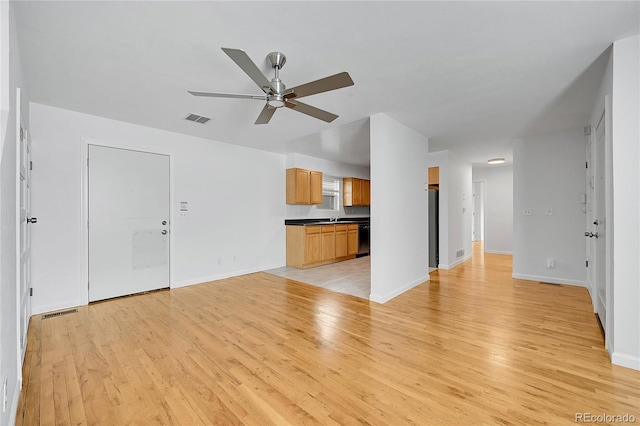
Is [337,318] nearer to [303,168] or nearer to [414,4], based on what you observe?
[414,4]

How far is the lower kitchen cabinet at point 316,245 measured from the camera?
594cm

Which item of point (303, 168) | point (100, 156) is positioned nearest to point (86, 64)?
point (100, 156)

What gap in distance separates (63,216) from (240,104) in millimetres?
2649

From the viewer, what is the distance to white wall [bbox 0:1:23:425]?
56.4 inches

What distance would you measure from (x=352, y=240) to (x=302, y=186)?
202 centimetres

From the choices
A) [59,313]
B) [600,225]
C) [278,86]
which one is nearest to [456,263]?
[600,225]

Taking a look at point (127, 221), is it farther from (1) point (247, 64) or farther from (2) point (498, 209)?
(2) point (498, 209)

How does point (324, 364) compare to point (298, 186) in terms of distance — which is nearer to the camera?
point (324, 364)

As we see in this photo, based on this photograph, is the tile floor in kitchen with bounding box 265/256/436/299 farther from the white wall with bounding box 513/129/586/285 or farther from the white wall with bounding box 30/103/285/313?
the white wall with bounding box 513/129/586/285

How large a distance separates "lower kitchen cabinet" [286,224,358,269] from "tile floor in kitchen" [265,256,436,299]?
0.16 m

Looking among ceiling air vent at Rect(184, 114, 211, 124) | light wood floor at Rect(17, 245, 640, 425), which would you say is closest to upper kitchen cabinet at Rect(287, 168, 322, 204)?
ceiling air vent at Rect(184, 114, 211, 124)

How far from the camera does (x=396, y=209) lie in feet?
13.0

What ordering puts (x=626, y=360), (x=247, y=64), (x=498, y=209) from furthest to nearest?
1. (x=498, y=209)
2. (x=626, y=360)
3. (x=247, y=64)

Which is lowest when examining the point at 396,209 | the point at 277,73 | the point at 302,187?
the point at 396,209
